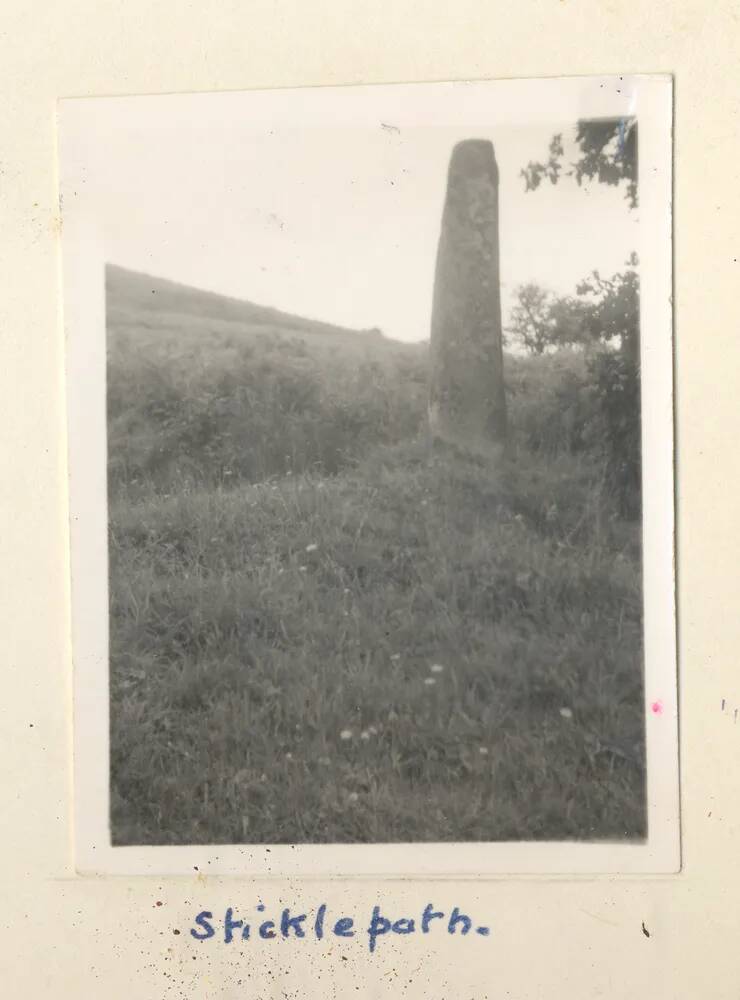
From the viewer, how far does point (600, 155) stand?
1.98m

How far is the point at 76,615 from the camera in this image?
2.02 meters

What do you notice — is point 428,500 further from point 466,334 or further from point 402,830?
point 402,830

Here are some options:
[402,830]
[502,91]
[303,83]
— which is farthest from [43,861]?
[502,91]

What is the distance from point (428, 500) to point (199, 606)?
60cm

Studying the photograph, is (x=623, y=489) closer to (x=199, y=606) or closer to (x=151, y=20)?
(x=199, y=606)

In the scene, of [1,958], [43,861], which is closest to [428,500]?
[43,861]

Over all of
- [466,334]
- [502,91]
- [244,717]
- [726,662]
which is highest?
[502,91]

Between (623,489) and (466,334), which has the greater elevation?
(466,334)

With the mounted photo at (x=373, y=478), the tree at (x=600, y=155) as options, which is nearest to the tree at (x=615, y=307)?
the mounted photo at (x=373, y=478)

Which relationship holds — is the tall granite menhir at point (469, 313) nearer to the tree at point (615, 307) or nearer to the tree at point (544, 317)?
the tree at point (544, 317)

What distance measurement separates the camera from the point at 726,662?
196 cm
